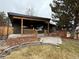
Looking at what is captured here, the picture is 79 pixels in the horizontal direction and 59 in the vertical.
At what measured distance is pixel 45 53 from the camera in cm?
1343

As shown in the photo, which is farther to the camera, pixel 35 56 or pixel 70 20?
pixel 70 20

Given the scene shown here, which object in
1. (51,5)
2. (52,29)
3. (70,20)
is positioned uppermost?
(51,5)

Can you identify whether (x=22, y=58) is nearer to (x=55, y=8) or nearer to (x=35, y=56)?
(x=35, y=56)

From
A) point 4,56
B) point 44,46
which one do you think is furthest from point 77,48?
point 4,56

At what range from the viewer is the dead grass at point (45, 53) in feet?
41.9

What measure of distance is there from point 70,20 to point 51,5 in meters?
3.71

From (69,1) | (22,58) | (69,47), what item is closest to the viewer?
(22,58)

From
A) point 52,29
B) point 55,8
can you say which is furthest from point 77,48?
point 52,29

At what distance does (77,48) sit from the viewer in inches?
615

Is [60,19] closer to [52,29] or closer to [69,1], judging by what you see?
[69,1]

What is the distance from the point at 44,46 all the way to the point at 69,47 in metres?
2.16

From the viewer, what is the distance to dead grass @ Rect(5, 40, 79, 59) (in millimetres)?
12781

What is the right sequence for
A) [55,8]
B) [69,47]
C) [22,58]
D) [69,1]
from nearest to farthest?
1. [22,58]
2. [69,47]
3. [69,1]
4. [55,8]

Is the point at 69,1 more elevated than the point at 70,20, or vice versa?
the point at 69,1
